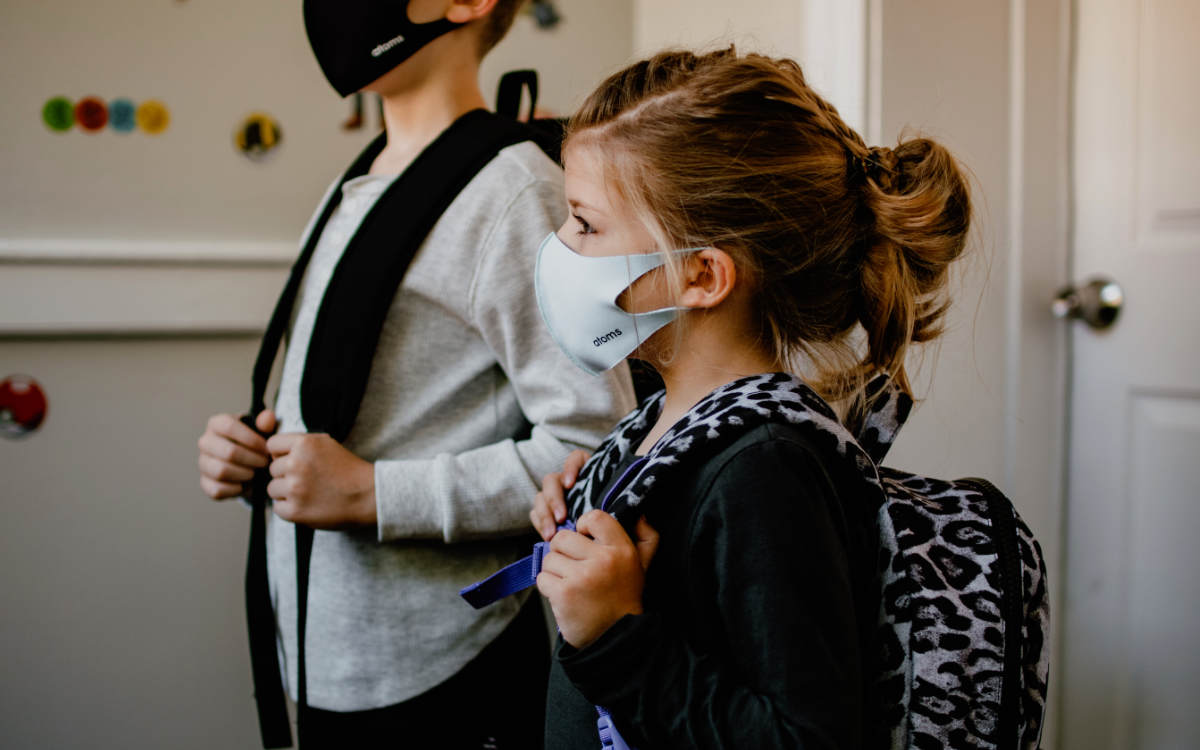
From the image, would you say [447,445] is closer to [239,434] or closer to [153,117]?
[239,434]

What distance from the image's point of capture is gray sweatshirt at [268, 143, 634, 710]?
0.93m

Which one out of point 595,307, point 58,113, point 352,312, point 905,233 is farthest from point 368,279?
point 58,113

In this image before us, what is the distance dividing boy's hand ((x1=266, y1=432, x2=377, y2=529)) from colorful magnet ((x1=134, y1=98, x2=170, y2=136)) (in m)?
0.83

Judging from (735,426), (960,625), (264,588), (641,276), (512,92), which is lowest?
(264,588)

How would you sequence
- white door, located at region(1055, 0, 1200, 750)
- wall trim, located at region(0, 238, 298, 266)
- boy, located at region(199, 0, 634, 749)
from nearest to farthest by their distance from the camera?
boy, located at region(199, 0, 634, 749), white door, located at region(1055, 0, 1200, 750), wall trim, located at region(0, 238, 298, 266)

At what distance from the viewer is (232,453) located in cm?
98

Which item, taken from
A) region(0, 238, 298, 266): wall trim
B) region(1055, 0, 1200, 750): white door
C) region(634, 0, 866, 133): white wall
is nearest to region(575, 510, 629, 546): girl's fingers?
region(634, 0, 866, 133): white wall

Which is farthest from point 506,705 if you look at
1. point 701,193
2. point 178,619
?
point 178,619

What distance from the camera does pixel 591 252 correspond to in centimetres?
74

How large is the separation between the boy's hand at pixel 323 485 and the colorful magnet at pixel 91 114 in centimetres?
85

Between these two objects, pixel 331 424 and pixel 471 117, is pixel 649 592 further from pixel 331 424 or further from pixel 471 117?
pixel 471 117

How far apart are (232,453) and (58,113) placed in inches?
32.0

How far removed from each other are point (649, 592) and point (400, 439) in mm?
394

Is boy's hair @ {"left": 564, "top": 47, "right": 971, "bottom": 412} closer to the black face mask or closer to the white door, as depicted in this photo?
the black face mask
